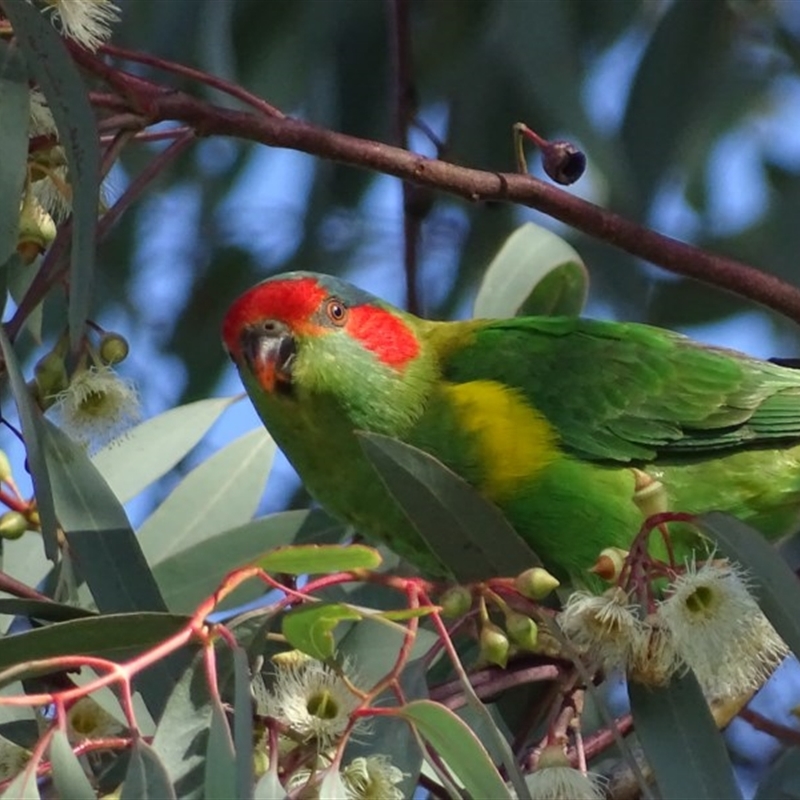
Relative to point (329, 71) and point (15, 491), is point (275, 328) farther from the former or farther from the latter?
point (329, 71)

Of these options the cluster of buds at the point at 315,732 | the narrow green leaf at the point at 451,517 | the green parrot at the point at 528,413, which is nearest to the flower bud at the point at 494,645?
the cluster of buds at the point at 315,732

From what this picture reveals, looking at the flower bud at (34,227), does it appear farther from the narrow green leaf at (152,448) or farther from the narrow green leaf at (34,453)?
the narrow green leaf at (152,448)

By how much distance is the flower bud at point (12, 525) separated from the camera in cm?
208

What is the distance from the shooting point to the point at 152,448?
2.48 m

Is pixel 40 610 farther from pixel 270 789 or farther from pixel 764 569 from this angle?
pixel 764 569

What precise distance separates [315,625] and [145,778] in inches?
9.3

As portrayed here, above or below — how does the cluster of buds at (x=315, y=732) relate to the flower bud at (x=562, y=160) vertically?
below

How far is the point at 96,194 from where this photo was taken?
1788 millimetres

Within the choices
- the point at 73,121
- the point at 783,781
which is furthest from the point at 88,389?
the point at 783,781

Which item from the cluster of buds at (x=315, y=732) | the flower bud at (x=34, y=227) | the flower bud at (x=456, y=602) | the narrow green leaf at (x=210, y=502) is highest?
the flower bud at (x=34, y=227)

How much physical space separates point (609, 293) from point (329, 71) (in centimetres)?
75

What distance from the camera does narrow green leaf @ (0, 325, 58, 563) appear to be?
1.81m

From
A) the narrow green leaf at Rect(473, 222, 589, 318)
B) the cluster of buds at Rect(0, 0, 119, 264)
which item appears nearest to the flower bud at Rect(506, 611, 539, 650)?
the cluster of buds at Rect(0, 0, 119, 264)

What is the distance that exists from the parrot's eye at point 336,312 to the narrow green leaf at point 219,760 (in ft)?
3.63
